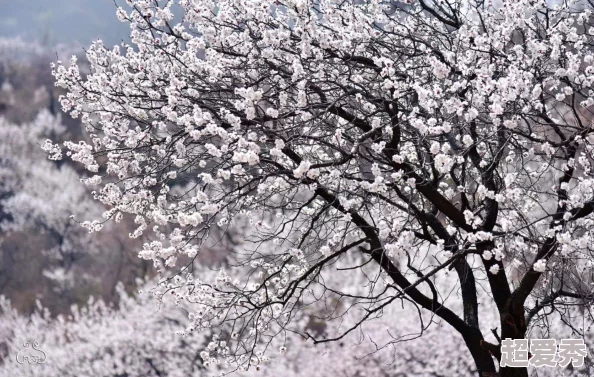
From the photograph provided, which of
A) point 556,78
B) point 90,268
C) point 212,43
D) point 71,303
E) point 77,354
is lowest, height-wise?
point 556,78

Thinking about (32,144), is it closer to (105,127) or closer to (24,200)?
(24,200)

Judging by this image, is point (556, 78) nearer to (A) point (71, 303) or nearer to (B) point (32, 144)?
(A) point (71, 303)

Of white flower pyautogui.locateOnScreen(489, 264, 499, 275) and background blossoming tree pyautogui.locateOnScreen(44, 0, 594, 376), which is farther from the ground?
background blossoming tree pyautogui.locateOnScreen(44, 0, 594, 376)

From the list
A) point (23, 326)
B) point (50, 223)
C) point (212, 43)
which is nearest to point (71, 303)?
point (23, 326)

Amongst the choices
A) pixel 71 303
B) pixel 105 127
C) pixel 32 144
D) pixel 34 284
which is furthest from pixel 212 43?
pixel 32 144

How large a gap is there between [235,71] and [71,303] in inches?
604

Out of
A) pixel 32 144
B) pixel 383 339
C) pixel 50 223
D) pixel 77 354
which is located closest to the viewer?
pixel 383 339

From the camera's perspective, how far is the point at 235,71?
5023 millimetres

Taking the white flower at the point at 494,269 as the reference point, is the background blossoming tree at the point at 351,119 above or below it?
above

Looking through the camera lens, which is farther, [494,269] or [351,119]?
[351,119]

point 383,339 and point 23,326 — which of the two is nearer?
point 383,339

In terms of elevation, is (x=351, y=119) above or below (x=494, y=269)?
above

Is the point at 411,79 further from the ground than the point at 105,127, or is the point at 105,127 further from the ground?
the point at 411,79

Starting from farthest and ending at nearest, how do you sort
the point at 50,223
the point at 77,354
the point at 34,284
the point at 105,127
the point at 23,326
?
the point at 50,223 → the point at 34,284 → the point at 23,326 → the point at 77,354 → the point at 105,127
